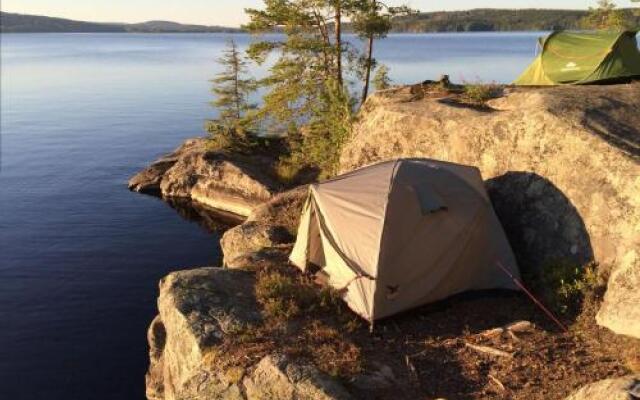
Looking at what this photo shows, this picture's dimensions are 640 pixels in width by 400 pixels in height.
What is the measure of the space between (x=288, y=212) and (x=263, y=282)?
6.83 metres

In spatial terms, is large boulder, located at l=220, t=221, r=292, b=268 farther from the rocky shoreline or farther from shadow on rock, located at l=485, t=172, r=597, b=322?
shadow on rock, located at l=485, t=172, r=597, b=322

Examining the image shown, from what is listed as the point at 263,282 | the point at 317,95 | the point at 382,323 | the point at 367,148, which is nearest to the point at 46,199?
the point at 317,95

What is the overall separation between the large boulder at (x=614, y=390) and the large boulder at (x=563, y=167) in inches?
113

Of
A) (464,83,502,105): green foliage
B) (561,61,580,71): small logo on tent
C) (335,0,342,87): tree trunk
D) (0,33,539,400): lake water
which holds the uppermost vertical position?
(335,0,342,87): tree trunk

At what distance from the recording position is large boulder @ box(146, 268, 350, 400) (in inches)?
383

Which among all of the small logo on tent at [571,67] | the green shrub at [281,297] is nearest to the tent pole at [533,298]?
the green shrub at [281,297]

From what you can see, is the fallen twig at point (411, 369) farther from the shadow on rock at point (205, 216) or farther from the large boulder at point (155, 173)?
the large boulder at point (155, 173)

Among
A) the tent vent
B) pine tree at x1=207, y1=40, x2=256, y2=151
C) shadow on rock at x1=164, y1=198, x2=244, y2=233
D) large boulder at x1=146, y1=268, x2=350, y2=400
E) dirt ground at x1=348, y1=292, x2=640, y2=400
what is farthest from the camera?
pine tree at x1=207, y1=40, x2=256, y2=151

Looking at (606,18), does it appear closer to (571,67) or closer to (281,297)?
(571,67)

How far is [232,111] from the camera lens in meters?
37.8

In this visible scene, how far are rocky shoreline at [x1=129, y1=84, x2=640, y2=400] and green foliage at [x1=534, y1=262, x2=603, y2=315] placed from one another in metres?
0.27

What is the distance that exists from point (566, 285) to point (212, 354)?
25.0 feet

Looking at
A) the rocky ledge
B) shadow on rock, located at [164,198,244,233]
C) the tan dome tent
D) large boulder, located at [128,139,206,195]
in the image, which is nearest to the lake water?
shadow on rock, located at [164,198,244,233]

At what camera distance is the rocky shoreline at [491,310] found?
392 inches
